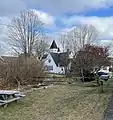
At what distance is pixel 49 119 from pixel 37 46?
5513cm

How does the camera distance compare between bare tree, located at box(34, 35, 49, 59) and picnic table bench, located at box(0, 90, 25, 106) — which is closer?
picnic table bench, located at box(0, 90, 25, 106)

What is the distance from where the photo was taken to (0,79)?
2180 cm

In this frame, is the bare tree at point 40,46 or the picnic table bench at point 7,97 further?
the bare tree at point 40,46

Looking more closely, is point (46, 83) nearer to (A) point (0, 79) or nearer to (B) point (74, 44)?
(A) point (0, 79)

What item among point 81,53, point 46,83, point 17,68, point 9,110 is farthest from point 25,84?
point 81,53

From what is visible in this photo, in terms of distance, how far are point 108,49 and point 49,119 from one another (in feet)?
168

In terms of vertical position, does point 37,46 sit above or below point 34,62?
above

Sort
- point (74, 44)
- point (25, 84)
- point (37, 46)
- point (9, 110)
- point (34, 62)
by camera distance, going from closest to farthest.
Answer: point (9, 110) < point (25, 84) < point (34, 62) < point (37, 46) < point (74, 44)

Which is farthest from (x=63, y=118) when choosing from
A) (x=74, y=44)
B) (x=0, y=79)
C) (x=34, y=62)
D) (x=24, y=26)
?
(x=74, y=44)

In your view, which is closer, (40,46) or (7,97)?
(7,97)

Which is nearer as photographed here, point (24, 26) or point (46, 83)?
point (46, 83)

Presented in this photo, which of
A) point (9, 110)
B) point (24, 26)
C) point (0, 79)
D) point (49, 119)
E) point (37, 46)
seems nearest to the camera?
point (49, 119)

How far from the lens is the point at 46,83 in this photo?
97.9 feet

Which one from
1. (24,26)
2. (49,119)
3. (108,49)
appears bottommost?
(49,119)
